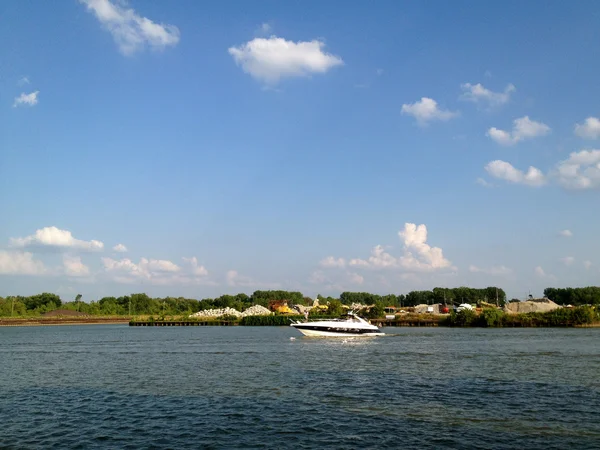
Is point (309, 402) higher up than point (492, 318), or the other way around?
point (309, 402)

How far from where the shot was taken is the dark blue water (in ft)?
71.2

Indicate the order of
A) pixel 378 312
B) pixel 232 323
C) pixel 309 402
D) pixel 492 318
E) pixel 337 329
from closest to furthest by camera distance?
pixel 309 402, pixel 337 329, pixel 492 318, pixel 378 312, pixel 232 323

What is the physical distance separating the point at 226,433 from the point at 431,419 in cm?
1001

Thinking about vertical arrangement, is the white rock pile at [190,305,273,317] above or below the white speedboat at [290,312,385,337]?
below

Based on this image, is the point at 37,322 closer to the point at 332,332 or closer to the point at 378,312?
the point at 378,312

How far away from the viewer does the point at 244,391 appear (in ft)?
109

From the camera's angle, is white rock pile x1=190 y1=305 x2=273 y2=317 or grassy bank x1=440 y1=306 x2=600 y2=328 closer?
grassy bank x1=440 y1=306 x2=600 y2=328

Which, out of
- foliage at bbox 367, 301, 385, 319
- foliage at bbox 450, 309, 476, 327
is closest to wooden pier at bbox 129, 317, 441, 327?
foliage at bbox 450, 309, 476, 327

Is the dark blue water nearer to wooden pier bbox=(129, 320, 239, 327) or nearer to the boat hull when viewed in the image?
the boat hull

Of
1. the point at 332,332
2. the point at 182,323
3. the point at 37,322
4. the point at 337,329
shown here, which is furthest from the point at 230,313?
the point at 337,329

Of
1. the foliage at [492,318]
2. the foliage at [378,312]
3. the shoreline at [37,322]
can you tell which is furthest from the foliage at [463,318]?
the shoreline at [37,322]

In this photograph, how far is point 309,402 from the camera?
96.0 ft

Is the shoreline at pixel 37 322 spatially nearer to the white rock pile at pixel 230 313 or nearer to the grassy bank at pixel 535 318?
the white rock pile at pixel 230 313

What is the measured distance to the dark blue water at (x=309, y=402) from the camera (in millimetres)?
21688
